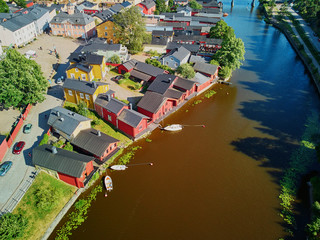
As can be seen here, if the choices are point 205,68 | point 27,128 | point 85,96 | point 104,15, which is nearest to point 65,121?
→ point 27,128

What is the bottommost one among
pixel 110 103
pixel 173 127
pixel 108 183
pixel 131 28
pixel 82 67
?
pixel 108 183

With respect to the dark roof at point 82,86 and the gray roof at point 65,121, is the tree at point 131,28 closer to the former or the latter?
the dark roof at point 82,86

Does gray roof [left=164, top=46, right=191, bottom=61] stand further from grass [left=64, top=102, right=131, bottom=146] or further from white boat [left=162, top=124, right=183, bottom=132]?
grass [left=64, top=102, right=131, bottom=146]

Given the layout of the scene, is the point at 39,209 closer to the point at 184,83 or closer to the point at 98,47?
the point at 184,83

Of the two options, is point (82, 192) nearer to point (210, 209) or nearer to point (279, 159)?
point (210, 209)

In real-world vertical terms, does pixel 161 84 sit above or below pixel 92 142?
above

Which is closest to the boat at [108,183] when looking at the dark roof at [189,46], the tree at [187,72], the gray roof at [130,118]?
the gray roof at [130,118]
